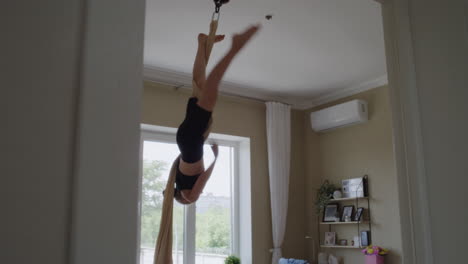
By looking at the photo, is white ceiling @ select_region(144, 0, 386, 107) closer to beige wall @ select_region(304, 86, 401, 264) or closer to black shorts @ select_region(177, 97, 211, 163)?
beige wall @ select_region(304, 86, 401, 264)

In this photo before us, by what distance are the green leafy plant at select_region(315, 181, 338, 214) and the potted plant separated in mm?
785

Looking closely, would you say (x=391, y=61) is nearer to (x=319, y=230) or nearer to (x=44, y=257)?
(x=44, y=257)

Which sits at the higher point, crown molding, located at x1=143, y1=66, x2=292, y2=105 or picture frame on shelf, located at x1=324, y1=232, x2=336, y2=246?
crown molding, located at x1=143, y1=66, x2=292, y2=105

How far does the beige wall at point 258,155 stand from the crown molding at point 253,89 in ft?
0.32

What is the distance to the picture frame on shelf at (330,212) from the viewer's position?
5.25 metres

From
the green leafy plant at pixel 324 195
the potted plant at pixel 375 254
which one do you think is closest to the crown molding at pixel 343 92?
the green leafy plant at pixel 324 195

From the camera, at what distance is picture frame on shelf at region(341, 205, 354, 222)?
507 cm

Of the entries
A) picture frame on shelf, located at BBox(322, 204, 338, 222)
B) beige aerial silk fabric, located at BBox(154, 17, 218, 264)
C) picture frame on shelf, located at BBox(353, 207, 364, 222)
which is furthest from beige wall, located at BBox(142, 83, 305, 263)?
beige aerial silk fabric, located at BBox(154, 17, 218, 264)

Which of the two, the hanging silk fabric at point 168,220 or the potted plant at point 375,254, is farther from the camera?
the potted plant at point 375,254

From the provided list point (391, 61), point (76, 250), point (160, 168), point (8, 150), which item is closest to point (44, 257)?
point (76, 250)

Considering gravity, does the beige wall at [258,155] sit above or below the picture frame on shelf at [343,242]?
above

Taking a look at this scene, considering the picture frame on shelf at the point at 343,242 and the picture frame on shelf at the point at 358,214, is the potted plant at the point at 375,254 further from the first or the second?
the picture frame on shelf at the point at 343,242

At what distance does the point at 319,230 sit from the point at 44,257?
5.10 m

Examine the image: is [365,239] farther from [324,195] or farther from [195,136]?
[195,136]
